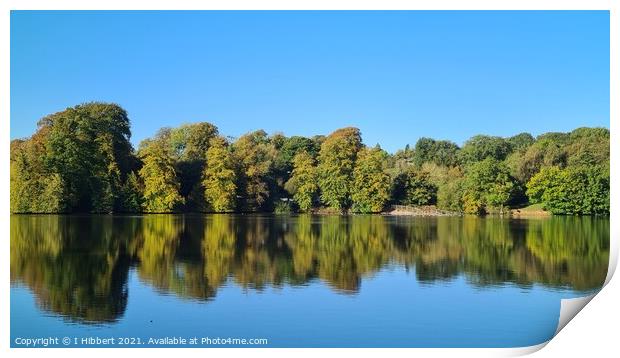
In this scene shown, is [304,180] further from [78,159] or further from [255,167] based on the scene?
[78,159]

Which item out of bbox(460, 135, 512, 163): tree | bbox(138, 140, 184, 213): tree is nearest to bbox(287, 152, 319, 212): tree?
bbox(138, 140, 184, 213): tree

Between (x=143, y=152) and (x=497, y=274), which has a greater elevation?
(x=143, y=152)

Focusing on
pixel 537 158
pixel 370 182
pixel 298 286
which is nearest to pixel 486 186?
pixel 537 158

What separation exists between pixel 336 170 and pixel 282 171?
3400mm

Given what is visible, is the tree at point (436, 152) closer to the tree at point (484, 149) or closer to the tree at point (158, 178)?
the tree at point (484, 149)

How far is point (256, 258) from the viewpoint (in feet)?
50.6

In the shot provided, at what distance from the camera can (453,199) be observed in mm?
36438

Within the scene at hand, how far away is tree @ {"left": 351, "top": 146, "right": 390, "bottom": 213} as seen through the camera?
39219mm

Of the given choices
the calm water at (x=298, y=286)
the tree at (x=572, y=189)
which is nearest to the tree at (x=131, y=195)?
the calm water at (x=298, y=286)

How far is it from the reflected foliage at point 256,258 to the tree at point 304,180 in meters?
16.3

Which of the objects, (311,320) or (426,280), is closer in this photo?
(311,320)

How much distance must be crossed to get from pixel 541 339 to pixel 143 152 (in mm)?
25464

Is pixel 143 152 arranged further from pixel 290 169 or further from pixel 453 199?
pixel 453 199
